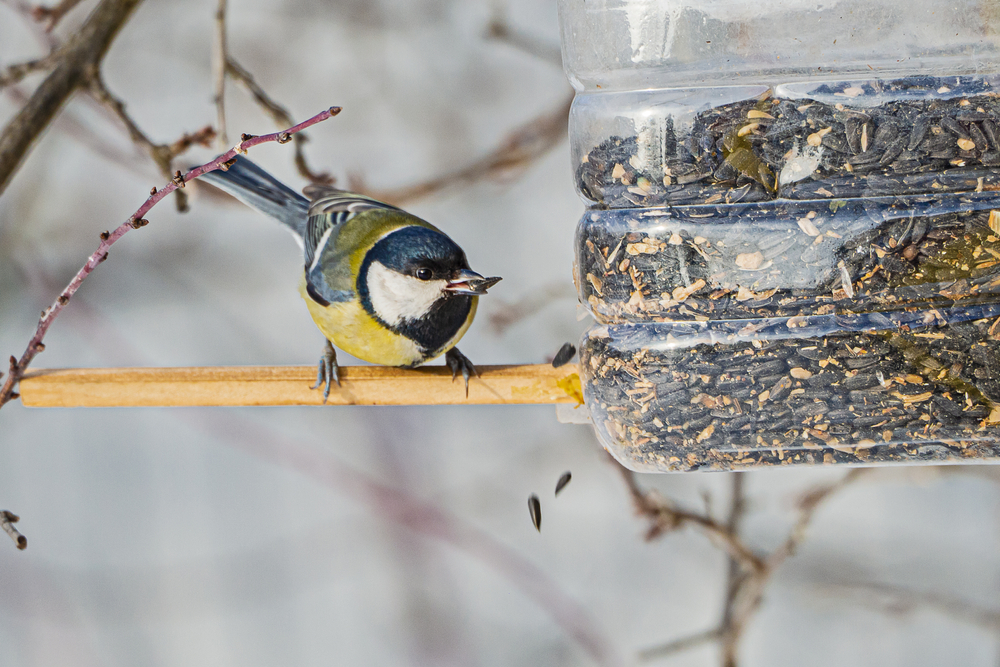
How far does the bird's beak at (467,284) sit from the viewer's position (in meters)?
1.39

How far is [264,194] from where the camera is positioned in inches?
70.6

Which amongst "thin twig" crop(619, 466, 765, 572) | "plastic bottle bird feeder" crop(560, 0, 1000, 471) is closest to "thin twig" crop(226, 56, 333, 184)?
"plastic bottle bird feeder" crop(560, 0, 1000, 471)

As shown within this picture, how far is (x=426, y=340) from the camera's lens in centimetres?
150

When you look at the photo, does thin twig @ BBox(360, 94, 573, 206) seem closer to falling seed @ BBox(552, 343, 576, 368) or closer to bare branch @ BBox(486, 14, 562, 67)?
bare branch @ BBox(486, 14, 562, 67)

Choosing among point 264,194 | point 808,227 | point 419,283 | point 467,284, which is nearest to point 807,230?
point 808,227

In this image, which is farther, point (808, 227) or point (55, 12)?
point (55, 12)

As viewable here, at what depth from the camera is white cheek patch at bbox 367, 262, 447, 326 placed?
149 cm

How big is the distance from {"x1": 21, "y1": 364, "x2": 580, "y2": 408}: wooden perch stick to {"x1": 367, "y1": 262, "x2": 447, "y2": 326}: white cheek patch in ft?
0.51

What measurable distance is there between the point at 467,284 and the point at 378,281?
0.21 meters

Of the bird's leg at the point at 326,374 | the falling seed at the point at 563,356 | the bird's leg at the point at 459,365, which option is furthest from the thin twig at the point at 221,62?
the falling seed at the point at 563,356

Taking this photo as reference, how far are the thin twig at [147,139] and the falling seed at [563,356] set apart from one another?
76cm

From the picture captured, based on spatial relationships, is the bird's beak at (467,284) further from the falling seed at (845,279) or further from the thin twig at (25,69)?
the thin twig at (25,69)

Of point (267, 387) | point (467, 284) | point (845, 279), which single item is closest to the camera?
point (845, 279)

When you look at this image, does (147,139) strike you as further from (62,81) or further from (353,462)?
(353,462)
